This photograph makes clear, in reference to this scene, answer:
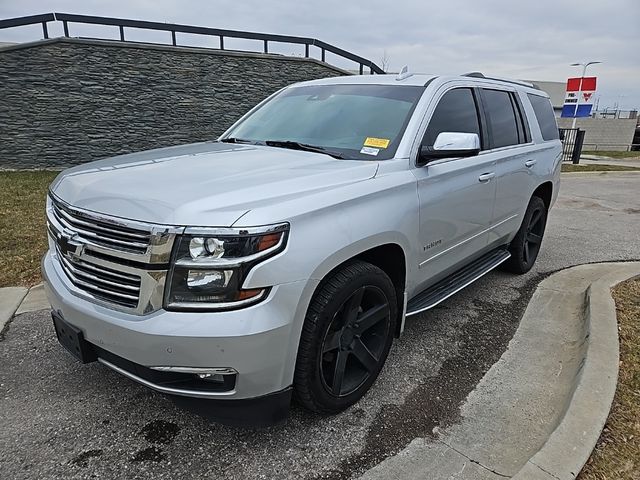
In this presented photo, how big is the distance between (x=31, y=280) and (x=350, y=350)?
3.43 metres

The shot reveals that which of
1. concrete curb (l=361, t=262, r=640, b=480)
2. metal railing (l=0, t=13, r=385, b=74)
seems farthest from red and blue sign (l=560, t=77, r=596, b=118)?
concrete curb (l=361, t=262, r=640, b=480)

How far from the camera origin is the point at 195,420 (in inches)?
99.3

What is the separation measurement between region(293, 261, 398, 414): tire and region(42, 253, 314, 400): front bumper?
115mm

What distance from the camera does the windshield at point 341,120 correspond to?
2.94 m

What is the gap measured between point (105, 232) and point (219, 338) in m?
0.71

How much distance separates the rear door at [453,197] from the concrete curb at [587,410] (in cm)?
106

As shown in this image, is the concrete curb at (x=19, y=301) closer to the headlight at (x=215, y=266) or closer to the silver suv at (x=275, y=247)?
the silver suv at (x=275, y=247)

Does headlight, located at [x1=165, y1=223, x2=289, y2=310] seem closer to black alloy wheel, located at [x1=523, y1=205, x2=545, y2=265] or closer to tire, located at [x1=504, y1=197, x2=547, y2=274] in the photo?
tire, located at [x1=504, y1=197, x2=547, y2=274]

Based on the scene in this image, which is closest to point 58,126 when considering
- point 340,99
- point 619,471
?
point 340,99

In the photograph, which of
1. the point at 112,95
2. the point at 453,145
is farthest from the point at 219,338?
the point at 112,95

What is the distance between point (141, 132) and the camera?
504 inches

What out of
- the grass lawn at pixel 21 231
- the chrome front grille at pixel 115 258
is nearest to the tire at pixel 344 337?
the chrome front grille at pixel 115 258

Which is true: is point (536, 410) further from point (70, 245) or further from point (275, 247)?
point (70, 245)

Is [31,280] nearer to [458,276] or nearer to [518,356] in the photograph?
[458,276]
